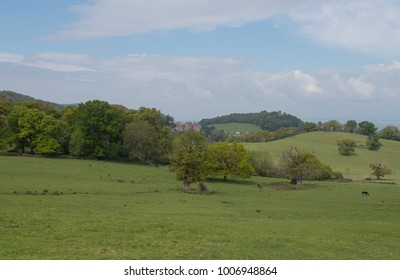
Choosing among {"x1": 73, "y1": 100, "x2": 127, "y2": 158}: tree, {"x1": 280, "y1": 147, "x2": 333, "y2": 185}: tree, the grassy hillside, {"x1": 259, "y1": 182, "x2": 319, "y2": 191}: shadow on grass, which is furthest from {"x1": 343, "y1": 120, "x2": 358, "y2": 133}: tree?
{"x1": 73, "y1": 100, "x2": 127, "y2": 158}: tree

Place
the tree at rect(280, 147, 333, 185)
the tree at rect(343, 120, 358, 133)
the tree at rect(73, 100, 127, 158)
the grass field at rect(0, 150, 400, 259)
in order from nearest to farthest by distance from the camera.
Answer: the grass field at rect(0, 150, 400, 259) < the tree at rect(280, 147, 333, 185) < the tree at rect(73, 100, 127, 158) < the tree at rect(343, 120, 358, 133)

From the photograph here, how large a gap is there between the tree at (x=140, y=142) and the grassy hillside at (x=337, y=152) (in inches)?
1489

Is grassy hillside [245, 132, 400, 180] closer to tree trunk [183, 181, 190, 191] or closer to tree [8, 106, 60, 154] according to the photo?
tree trunk [183, 181, 190, 191]

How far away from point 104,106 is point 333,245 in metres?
75.0

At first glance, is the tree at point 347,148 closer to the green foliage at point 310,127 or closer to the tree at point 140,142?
the green foliage at point 310,127

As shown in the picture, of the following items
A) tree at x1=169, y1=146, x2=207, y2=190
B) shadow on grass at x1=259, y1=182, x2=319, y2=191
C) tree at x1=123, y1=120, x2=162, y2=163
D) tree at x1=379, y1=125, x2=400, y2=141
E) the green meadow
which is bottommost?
shadow on grass at x1=259, y1=182, x2=319, y2=191

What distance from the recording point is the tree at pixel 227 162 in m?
67.6

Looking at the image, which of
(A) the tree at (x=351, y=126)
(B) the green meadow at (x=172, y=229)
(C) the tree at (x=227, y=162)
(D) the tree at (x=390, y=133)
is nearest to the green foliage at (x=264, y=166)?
(C) the tree at (x=227, y=162)

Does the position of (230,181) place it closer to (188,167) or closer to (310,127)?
(188,167)

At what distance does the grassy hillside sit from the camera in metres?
113

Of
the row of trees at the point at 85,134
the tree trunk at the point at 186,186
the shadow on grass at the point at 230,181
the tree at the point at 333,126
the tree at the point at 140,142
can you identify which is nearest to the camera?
the tree trunk at the point at 186,186

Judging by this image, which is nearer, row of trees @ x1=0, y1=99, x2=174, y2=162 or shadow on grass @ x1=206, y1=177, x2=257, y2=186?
shadow on grass @ x1=206, y1=177, x2=257, y2=186

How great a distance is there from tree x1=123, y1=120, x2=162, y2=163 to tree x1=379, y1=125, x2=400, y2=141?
130 metres
